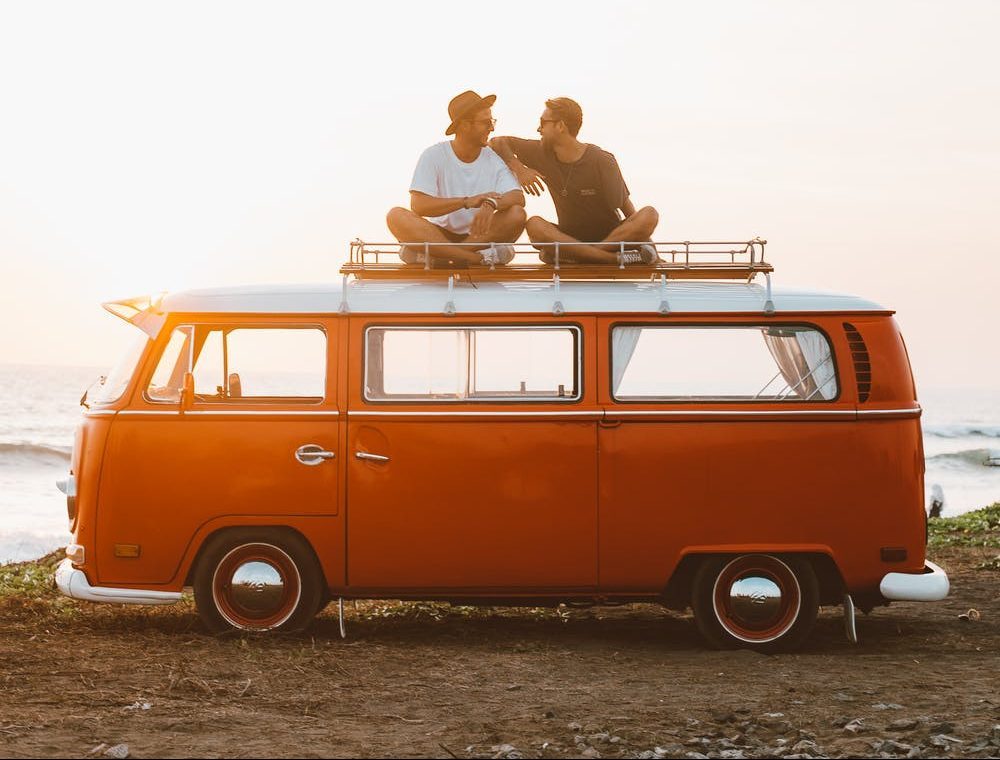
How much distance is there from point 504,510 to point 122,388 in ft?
8.97

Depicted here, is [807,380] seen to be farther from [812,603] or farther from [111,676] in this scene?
[111,676]

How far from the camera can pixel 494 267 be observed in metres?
8.62

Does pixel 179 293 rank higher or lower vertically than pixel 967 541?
higher

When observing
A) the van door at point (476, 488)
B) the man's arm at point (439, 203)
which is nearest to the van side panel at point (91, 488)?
the van door at point (476, 488)

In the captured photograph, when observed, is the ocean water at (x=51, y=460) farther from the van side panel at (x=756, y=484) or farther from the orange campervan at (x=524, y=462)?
the van side panel at (x=756, y=484)

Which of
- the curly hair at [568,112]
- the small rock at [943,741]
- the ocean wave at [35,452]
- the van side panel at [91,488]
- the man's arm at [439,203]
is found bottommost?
the small rock at [943,741]

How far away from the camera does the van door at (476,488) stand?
8.31 metres

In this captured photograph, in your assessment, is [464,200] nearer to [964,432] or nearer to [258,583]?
[258,583]

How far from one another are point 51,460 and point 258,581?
91.8 ft

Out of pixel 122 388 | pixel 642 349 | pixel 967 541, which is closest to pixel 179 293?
pixel 122 388

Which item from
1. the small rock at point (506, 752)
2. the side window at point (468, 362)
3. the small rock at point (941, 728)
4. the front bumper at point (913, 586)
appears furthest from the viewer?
the side window at point (468, 362)

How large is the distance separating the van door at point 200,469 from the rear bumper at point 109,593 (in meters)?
0.08

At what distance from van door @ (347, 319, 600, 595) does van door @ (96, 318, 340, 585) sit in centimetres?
21

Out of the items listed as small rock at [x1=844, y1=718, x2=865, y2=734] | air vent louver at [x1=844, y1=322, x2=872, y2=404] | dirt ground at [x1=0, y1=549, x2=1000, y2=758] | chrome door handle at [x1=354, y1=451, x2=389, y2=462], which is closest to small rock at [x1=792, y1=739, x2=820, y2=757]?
dirt ground at [x1=0, y1=549, x2=1000, y2=758]
